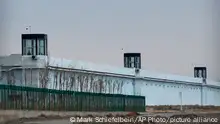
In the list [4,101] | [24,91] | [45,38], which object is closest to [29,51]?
[45,38]

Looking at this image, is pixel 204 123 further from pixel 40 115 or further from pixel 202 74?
pixel 202 74

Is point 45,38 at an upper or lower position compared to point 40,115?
upper

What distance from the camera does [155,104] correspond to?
233 ft

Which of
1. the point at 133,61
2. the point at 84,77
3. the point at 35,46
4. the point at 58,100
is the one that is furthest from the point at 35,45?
the point at 133,61

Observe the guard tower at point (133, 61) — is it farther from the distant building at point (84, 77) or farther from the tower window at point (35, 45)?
the tower window at point (35, 45)

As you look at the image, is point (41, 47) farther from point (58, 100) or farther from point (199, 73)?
point (199, 73)

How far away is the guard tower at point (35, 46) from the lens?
48562mm

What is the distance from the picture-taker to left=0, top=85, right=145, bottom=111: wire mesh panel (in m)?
29.1

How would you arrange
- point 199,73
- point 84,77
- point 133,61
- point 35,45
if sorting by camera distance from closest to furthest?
point 35,45, point 84,77, point 133,61, point 199,73

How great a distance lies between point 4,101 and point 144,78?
40.9 m

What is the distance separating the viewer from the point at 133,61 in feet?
226

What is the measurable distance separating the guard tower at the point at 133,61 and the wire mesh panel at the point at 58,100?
19.6 metres

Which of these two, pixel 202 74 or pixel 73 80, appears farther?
pixel 202 74

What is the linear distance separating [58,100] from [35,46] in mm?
14025
